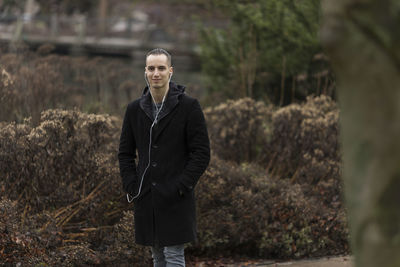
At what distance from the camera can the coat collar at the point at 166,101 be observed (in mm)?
4137

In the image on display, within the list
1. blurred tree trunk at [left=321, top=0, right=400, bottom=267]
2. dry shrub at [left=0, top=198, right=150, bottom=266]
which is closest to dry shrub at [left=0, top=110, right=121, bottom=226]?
dry shrub at [left=0, top=198, right=150, bottom=266]

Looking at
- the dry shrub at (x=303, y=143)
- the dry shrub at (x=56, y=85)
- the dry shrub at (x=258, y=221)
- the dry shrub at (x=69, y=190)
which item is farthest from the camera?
the dry shrub at (x=56, y=85)

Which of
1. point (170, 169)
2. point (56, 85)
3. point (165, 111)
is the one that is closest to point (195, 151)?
point (170, 169)

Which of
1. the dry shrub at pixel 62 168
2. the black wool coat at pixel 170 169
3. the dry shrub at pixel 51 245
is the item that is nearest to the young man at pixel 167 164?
the black wool coat at pixel 170 169

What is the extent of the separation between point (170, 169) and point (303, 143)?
370cm

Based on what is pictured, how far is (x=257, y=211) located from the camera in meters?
6.08

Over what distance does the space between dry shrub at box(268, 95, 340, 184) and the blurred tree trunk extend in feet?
17.1

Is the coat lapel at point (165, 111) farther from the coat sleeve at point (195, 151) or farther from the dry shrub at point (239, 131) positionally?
the dry shrub at point (239, 131)

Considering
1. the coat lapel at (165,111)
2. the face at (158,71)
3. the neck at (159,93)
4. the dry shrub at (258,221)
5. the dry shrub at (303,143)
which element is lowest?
the dry shrub at (258,221)

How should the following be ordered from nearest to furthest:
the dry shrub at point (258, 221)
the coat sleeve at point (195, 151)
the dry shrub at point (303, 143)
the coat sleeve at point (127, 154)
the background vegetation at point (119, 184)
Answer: the coat sleeve at point (195, 151) < the coat sleeve at point (127, 154) < the background vegetation at point (119, 184) < the dry shrub at point (258, 221) < the dry shrub at point (303, 143)

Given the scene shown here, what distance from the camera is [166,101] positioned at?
4164 millimetres

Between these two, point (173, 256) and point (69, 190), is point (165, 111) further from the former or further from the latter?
point (69, 190)

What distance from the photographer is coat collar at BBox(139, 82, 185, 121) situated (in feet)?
13.6

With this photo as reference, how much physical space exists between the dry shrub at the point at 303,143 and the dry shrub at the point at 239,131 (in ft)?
0.61
